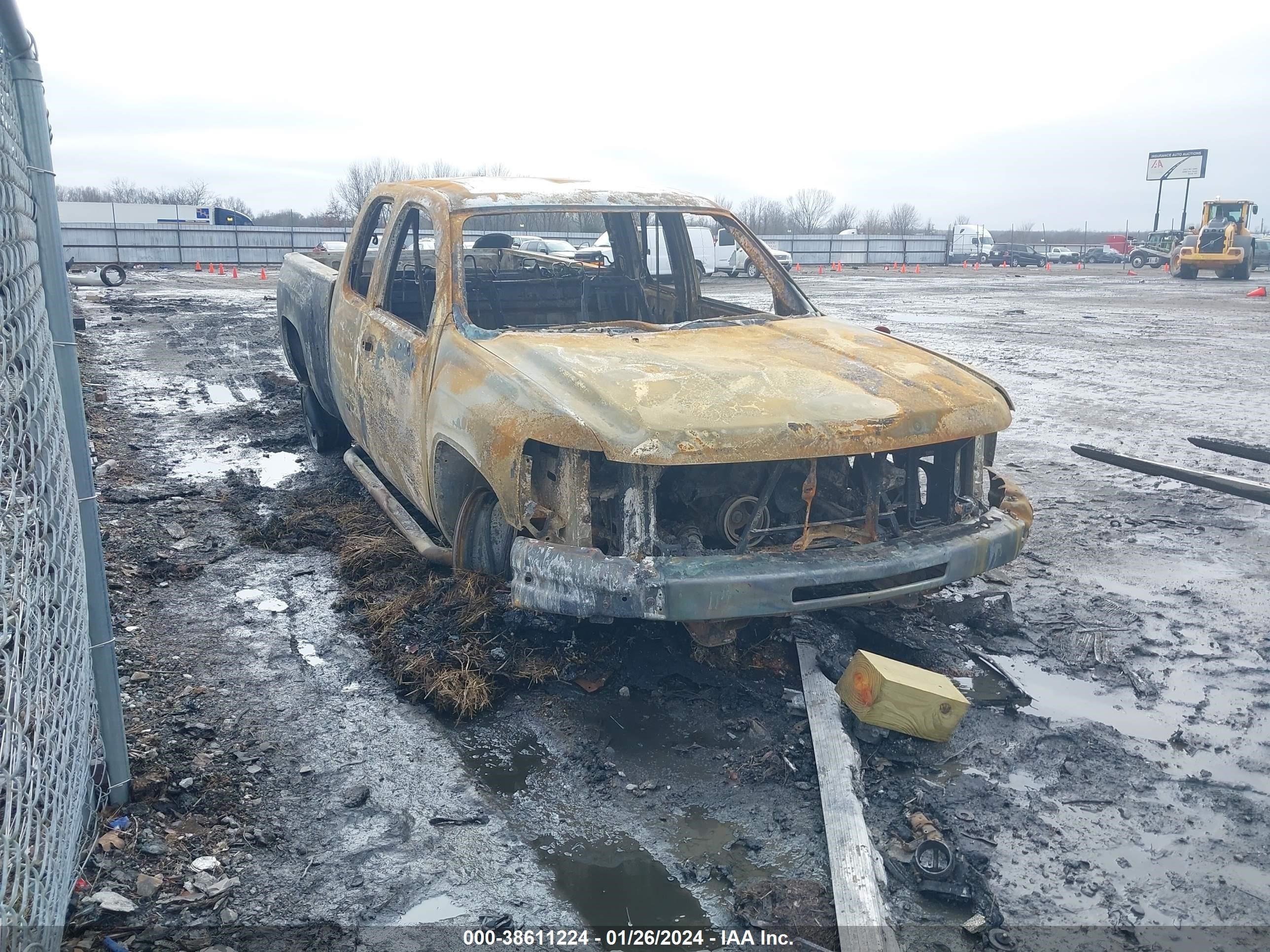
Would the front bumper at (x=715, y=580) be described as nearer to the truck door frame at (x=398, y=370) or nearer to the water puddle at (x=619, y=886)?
the water puddle at (x=619, y=886)

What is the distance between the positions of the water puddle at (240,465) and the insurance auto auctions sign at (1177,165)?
59.9 metres

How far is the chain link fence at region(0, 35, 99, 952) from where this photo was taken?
178 cm

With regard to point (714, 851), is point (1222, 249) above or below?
above

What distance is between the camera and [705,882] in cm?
264

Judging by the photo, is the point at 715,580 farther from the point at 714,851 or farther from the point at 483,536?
the point at 483,536

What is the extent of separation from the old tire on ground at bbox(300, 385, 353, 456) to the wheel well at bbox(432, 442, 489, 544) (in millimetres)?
2746

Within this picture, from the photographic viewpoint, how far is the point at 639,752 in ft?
10.7

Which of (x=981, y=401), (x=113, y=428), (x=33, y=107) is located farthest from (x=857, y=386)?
(x=113, y=428)

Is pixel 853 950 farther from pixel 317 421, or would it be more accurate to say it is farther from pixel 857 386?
pixel 317 421

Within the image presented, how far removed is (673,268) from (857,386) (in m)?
2.04

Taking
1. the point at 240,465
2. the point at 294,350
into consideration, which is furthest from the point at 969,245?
the point at 240,465

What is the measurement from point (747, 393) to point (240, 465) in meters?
4.36

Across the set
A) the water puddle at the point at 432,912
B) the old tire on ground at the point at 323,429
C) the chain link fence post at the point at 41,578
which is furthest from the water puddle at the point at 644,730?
the old tire on ground at the point at 323,429

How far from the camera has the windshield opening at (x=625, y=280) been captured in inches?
203
